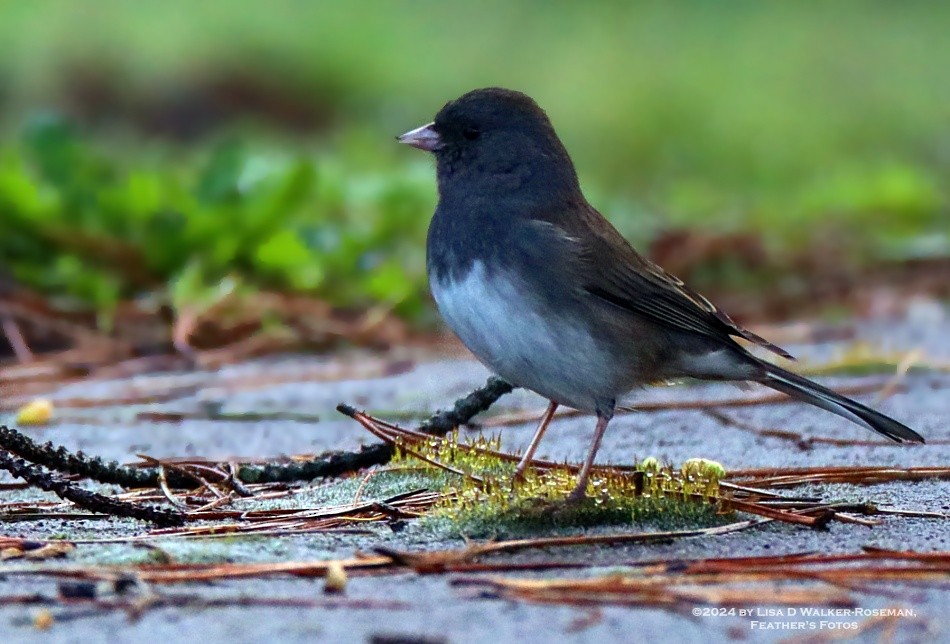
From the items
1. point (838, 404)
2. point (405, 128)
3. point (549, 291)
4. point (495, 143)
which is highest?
point (405, 128)

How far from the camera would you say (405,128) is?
35.1ft

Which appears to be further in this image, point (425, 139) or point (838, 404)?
point (425, 139)

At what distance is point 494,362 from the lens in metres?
3.07

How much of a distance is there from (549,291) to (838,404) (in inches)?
29.7

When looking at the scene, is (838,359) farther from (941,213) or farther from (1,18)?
(1,18)

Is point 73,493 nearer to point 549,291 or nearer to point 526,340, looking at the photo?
point 526,340

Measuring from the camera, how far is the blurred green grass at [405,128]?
574 centimetres

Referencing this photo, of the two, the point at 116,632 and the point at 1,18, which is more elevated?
the point at 1,18

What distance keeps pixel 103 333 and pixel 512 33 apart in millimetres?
10949

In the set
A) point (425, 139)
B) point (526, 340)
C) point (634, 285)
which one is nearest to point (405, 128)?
point (425, 139)

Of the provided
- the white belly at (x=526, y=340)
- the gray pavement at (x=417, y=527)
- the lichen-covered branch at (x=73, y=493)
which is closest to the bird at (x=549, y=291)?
the white belly at (x=526, y=340)

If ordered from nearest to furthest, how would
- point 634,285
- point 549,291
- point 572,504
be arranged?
point 572,504 < point 549,291 < point 634,285

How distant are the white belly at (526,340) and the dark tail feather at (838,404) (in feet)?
1.58

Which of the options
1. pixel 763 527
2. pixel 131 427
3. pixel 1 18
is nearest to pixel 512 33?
pixel 1 18
